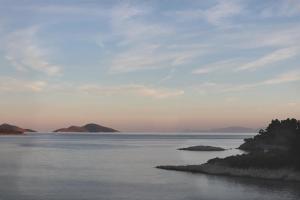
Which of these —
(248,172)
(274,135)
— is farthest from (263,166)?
(274,135)

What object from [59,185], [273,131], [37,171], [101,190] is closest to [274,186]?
[101,190]

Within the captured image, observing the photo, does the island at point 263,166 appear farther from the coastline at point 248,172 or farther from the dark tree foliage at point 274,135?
the dark tree foliage at point 274,135

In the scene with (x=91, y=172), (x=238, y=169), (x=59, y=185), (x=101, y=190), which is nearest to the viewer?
(x=101, y=190)

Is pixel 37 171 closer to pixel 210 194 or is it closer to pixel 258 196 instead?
pixel 210 194

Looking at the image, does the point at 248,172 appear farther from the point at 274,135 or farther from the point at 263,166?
the point at 274,135

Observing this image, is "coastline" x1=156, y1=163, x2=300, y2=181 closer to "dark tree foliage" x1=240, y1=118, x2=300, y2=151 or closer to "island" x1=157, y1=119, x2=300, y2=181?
"island" x1=157, y1=119, x2=300, y2=181

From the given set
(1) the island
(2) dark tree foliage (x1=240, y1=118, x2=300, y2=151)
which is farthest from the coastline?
(2) dark tree foliage (x1=240, y1=118, x2=300, y2=151)

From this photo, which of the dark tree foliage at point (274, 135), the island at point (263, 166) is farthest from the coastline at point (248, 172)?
the dark tree foliage at point (274, 135)

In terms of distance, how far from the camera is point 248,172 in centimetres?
8425

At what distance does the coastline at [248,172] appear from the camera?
3068 inches

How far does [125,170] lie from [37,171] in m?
17.3

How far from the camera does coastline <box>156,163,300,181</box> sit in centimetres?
7794

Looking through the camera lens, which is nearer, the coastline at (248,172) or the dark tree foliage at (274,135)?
the coastline at (248,172)

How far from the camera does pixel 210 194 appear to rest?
63.8 m
